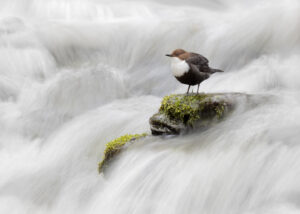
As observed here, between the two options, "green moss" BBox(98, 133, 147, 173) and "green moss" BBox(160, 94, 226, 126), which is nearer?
"green moss" BBox(160, 94, 226, 126)

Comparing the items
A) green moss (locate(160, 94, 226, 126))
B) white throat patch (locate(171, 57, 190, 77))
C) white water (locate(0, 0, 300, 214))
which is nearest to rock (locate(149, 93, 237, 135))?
green moss (locate(160, 94, 226, 126))

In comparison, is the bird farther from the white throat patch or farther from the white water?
the white water

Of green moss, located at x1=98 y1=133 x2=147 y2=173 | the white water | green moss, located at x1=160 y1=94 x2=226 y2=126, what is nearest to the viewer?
the white water

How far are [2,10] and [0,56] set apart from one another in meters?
2.01

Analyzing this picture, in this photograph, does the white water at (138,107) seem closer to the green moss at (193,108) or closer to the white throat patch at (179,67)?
the green moss at (193,108)

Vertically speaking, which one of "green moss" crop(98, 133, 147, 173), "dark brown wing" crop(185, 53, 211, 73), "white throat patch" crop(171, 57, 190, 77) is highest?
"dark brown wing" crop(185, 53, 211, 73)

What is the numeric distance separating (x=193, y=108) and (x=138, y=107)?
7.28 ft

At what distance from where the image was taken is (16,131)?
696cm

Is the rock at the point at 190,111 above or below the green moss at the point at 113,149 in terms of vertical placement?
above

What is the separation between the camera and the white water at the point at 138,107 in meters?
4.04

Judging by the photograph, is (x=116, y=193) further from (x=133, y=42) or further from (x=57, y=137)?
(x=133, y=42)

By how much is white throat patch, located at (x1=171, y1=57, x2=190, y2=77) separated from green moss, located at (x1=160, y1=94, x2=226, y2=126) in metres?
0.23

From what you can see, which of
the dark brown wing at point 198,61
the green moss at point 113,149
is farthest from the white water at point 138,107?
the dark brown wing at point 198,61

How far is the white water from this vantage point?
159 inches
